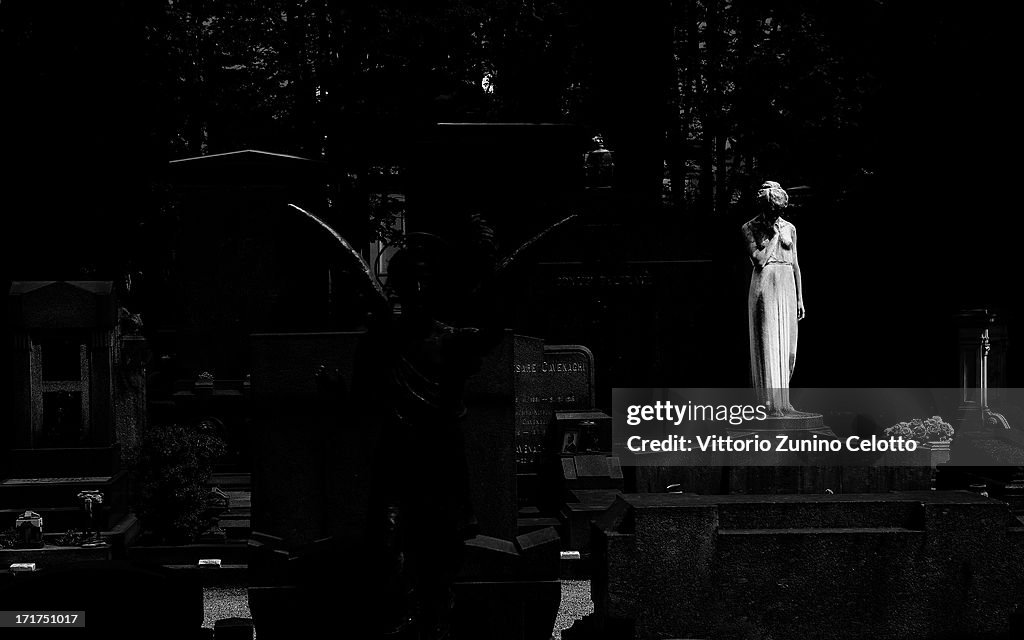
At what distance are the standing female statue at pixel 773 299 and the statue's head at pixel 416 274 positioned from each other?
5.99 metres

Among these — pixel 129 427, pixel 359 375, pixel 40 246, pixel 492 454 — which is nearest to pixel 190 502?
pixel 129 427

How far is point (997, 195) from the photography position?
2002 centimetres

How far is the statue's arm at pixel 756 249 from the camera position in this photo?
494 inches

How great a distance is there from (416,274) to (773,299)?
637cm

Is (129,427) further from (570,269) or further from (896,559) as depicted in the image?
(896,559)

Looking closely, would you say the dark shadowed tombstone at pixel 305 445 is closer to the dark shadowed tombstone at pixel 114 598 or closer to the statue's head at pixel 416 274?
the statue's head at pixel 416 274

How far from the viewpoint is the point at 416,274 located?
7074mm

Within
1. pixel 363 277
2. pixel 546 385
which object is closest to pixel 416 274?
pixel 363 277

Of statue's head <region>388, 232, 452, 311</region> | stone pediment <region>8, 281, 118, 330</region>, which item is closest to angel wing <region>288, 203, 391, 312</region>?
statue's head <region>388, 232, 452, 311</region>

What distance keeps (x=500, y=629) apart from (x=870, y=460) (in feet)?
18.0

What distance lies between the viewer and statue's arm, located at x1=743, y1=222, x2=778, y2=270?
12.6m

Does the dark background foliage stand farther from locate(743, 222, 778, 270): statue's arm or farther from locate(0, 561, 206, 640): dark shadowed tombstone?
locate(0, 561, 206, 640): dark shadowed tombstone

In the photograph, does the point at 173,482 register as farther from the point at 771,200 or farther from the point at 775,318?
the point at 771,200

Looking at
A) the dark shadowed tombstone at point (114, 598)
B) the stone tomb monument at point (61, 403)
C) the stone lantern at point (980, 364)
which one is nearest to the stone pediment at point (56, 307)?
the stone tomb monument at point (61, 403)
